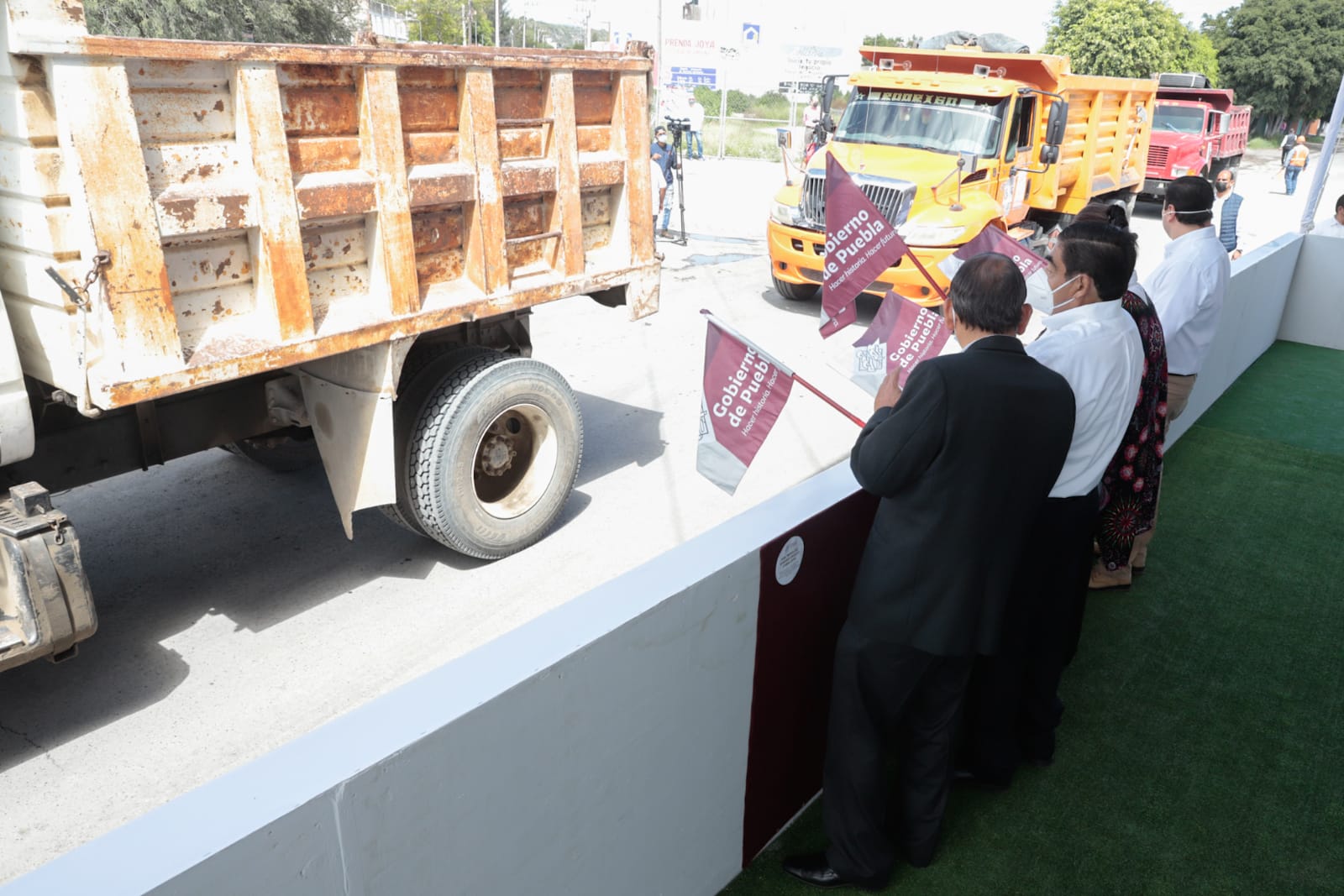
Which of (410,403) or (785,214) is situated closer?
(410,403)

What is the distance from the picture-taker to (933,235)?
9961mm

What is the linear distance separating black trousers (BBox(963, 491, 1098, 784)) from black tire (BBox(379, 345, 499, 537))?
2931 millimetres

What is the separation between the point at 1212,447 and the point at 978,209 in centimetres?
407

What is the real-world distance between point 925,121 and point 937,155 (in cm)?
59

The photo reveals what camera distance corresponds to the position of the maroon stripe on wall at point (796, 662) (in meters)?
2.87

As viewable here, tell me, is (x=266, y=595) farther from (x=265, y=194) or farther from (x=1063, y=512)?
(x=1063, y=512)

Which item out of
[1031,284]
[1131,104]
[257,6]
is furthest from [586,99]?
[257,6]

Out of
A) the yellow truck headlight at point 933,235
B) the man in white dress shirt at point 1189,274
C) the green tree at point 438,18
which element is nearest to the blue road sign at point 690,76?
the green tree at point 438,18

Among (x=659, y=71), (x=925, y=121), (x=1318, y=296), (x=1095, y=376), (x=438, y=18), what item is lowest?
(x=1318, y=296)

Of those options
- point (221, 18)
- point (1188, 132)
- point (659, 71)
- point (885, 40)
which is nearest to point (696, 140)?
point (659, 71)

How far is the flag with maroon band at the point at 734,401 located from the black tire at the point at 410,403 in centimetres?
213

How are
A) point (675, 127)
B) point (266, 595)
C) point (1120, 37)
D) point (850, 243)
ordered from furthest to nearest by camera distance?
point (1120, 37) → point (675, 127) → point (266, 595) → point (850, 243)

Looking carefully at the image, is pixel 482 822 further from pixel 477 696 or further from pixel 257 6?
pixel 257 6

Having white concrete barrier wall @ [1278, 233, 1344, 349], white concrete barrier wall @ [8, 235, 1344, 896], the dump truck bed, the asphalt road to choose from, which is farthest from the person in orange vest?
white concrete barrier wall @ [8, 235, 1344, 896]
